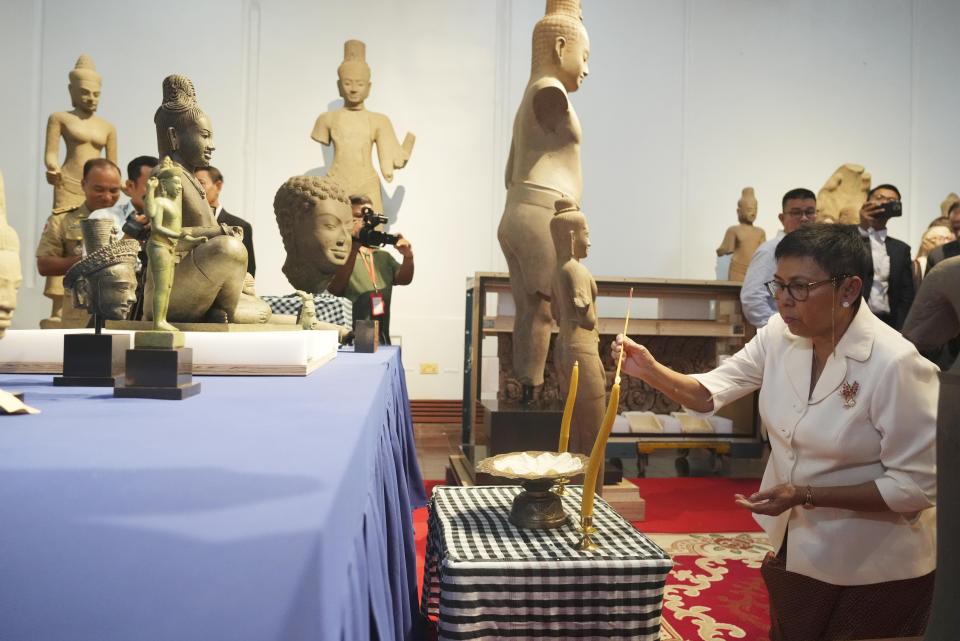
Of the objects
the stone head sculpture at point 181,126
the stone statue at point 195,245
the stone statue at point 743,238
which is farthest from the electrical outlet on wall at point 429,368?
the stone head sculpture at point 181,126

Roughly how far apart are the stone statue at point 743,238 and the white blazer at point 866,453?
234 inches

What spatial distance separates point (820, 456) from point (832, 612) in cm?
45

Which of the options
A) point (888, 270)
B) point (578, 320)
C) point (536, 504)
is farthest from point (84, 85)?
point (888, 270)

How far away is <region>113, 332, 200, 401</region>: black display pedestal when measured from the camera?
1305 millimetres

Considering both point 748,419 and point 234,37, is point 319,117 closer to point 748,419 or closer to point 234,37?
point 234,37

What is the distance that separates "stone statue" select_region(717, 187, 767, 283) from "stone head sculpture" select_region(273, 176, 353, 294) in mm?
5720

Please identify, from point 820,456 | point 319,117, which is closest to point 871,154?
point 319,117

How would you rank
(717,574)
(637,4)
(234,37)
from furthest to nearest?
(637,4) < (234,37) < (717,574)

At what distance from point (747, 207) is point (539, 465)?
6953mm

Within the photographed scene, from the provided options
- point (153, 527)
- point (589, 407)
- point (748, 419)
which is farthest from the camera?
point (748, 419)

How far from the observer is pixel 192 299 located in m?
2.06

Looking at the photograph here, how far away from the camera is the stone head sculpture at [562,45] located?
13.5 feet

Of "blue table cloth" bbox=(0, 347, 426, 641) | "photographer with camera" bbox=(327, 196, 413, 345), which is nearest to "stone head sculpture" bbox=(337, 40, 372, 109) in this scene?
"photographer with camera" bbox=(327, 196, 413, 345)

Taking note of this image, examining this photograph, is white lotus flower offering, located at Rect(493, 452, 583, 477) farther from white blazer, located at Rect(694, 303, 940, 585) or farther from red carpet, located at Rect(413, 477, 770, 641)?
red carpet, located at Rect(413, 477, 770, 641)
